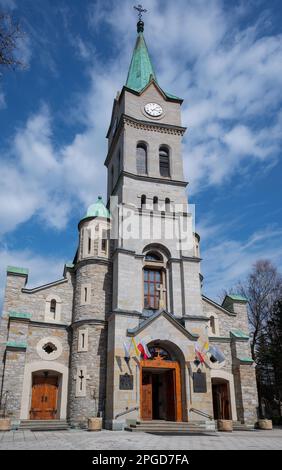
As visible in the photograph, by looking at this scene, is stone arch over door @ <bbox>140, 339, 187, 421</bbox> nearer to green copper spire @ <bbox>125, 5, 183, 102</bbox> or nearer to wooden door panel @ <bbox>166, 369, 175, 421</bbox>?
wooden door panel @ <bbox>166, 369, 175, 421</bbox>

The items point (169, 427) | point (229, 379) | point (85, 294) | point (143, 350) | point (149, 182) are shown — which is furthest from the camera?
point (149, 182)

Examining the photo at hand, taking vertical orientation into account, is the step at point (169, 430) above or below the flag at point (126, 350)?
below

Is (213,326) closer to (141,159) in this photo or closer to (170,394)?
(170,394)

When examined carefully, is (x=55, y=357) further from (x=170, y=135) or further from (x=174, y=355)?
(x=170, y=135)

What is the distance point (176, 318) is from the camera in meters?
24.8

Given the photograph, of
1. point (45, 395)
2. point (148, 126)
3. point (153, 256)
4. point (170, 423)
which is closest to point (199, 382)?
point (170, 423)

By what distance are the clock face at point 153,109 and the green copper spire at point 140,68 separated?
1.81m

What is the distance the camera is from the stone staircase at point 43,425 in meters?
21.2

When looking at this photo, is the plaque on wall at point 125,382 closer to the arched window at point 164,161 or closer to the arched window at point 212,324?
the arched window at point 212,324

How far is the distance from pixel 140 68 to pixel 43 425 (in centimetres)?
2938

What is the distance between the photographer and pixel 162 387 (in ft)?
81.1

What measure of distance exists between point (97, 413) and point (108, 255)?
968 centimetres

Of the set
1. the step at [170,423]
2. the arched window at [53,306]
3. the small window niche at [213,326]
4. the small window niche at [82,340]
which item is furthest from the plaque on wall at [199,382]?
the arched window at [53,306]
